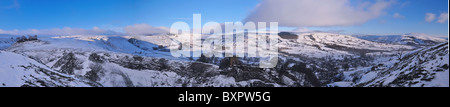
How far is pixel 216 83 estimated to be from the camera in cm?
5912

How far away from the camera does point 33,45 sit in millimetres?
87625

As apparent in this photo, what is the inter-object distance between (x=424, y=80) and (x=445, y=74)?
5.01ft
